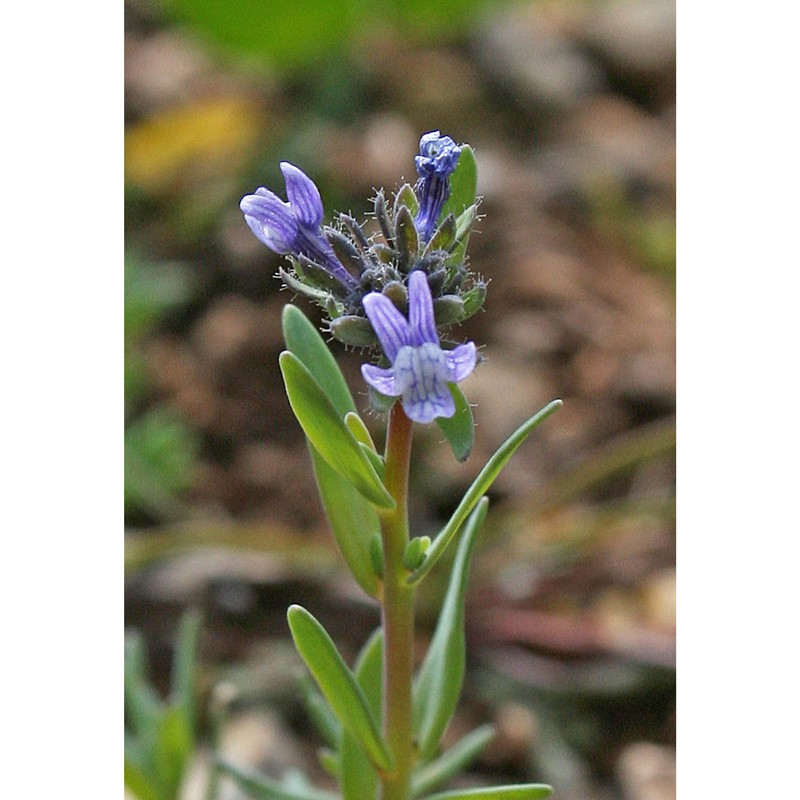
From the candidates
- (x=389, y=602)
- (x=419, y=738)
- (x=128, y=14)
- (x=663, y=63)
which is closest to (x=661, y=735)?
(x=419, y=738)

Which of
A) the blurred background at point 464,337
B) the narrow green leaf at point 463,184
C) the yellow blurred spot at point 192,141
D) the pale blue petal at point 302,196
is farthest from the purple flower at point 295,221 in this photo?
the yellow blurred spot at point 192,141

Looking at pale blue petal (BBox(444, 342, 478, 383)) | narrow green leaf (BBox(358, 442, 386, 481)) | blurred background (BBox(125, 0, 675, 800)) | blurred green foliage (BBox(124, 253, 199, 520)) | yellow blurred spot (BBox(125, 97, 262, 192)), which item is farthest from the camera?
yellow blurred spot (BBox(125, 97, 262, 192))

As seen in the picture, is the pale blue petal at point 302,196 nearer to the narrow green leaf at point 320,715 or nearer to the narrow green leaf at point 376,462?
the narrow green leaf at point 376,462

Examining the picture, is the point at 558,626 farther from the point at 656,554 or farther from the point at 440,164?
the point at 440,164

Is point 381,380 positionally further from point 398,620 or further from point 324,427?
point 398,620

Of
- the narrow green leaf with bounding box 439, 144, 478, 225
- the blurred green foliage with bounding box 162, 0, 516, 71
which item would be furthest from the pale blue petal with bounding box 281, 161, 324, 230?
the blurred green foliage with bounding box 162, 0, 516, 71

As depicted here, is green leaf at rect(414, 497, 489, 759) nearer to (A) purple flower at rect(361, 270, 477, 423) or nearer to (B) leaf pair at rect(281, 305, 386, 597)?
(B) leaf pair at rect(281, 305, 386, 597)
